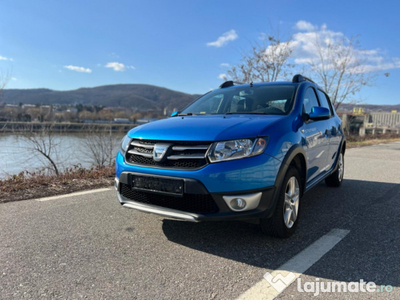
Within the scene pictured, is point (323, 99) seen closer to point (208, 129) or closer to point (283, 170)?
point (283, 170)

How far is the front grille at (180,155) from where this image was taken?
254 cm

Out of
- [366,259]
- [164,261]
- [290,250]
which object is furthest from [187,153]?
[366,259]

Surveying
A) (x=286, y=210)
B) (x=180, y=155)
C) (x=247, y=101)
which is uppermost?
(x=247, y=101)

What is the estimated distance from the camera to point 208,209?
2.55 metres

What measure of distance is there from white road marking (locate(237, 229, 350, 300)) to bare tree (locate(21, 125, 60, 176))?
26.5 ft

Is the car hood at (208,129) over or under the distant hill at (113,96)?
under

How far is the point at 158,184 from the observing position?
2.62m

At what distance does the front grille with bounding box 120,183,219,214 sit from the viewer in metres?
2.54

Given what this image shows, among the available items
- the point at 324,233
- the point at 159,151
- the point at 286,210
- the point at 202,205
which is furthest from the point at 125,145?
the point at 324,233

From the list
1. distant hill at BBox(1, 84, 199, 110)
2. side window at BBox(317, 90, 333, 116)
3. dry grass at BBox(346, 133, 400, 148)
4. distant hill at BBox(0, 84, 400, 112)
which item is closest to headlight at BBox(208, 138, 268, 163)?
side window at BBox(317, 90, 333, 116)

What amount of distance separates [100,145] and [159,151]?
30.3 ft

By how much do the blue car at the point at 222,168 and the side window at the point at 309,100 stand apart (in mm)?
389

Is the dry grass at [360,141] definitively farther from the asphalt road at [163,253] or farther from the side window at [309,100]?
the asphalt road at [163,253]

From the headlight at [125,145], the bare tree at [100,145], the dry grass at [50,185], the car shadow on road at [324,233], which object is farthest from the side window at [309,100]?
the bare tree at [100,145]
